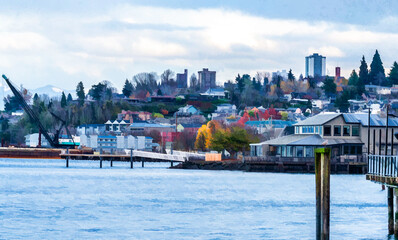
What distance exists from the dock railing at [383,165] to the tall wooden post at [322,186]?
6.00 metres

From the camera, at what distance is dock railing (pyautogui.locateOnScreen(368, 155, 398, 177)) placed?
3894 cm

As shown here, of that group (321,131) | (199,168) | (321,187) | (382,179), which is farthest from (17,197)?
(199,168)

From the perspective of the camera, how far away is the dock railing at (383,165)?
128 feet

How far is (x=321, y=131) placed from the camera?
119812 millimetres

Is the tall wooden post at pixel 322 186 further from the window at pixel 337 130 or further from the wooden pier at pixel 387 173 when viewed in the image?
the window at pixel 337 130

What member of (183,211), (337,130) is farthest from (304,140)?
(183,211)

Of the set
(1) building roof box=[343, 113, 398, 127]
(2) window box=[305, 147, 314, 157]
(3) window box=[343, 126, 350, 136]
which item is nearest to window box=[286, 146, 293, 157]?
(2) window box=[305, 147, 314, 157]

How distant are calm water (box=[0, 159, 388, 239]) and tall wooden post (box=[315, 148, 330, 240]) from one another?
13186 millimetres

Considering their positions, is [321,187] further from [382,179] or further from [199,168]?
[199,168]

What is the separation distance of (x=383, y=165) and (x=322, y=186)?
9778 mm

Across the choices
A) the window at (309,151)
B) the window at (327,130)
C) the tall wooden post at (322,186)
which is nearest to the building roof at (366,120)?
the window at (327,130)

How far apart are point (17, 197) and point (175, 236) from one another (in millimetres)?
29796

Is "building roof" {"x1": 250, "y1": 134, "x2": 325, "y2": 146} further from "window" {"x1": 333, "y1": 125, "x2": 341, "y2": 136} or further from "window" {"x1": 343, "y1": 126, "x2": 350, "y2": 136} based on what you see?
"window" {"x1": 343, "y1": 126, "x2": 350, "y2": 136}

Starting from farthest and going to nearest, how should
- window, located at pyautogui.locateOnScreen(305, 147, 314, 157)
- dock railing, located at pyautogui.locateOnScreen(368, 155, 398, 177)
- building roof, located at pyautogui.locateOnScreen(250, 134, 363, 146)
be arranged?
window, located at pyautogui.locateOnScreen(305, 147, 314, 157)
building roof, located at pyautogui.locateOnScreen(250, 134, 363, 146)
dock railing, located at pyautogui.locateOnScreen(368, 155, 398, 177)
